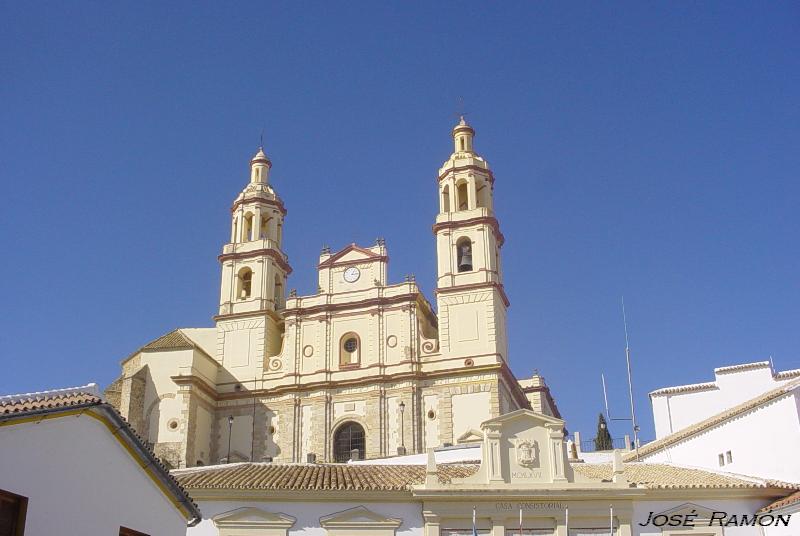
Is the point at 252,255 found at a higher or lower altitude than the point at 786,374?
higher

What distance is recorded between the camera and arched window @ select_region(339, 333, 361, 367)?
48.8 meters

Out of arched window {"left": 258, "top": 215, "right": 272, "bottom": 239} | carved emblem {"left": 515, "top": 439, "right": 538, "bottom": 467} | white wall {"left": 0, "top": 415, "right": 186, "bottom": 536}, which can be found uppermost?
arched window {"left": 258, "top": 215, "right": 272, "bottom": 239}

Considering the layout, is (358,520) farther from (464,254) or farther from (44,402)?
(464,254)

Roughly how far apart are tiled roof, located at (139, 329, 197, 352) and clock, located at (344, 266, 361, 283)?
892cm

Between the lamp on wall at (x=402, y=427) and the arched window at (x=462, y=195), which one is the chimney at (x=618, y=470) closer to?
the lamp on wall at (x=402, y=427)

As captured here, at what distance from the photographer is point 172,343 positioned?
162 ft

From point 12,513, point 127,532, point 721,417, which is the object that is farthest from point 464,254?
point 12,513

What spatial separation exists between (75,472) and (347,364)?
35524 mm

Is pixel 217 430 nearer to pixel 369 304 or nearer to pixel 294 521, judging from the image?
pixel 369 304

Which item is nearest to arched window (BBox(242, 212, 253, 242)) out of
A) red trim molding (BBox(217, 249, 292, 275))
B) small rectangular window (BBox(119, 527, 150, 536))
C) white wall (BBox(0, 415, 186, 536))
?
red trim molding (BBox(217, 249, 292, 275))

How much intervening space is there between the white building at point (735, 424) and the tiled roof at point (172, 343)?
24398 mm

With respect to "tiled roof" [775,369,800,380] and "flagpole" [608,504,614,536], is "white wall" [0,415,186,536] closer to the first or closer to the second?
"flagpole" [608,504,614,536]

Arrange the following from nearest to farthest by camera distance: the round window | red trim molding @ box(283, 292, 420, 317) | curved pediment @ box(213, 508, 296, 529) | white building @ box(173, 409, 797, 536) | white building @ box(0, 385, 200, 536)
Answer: white building @ box(0, 385, 200, 536) → curved pediment @ box(213, 508, 296, 529) → white building @ box(173, 409, 797, 536) → red trim molding @ box(283, 292, 420, 317) → the round window

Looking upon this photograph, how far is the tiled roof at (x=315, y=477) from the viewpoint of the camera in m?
23.2
